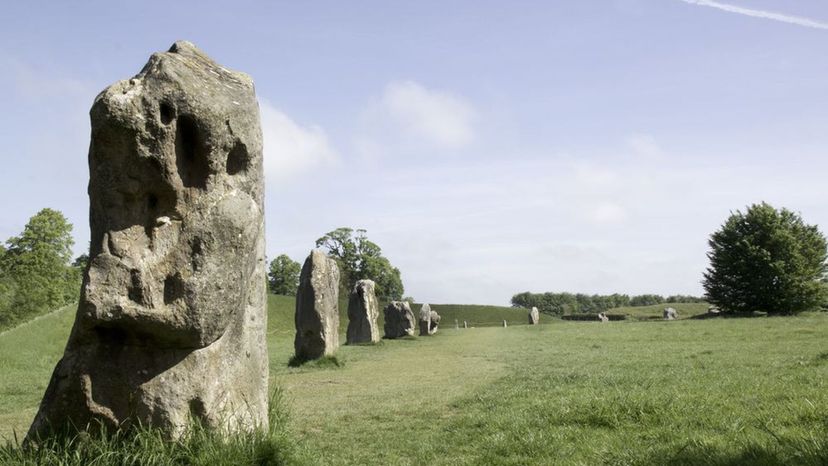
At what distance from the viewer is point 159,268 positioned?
630 centimetres

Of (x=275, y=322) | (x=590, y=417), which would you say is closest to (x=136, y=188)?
(x=590, y=417)

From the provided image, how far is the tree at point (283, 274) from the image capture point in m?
97.8

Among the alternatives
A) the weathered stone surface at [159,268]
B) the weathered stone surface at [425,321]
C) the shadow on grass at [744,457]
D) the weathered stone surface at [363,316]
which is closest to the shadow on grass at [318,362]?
the weathered stone surface at [363,316]

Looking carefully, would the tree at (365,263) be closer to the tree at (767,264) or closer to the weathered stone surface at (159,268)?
the tree at (767,264)

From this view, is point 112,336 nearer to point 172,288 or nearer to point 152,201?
point 172,288

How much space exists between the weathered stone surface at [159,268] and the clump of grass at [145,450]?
0.43ft

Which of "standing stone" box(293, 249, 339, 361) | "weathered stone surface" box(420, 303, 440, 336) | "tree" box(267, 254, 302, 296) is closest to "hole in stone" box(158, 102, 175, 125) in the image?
"standing stone" box(293, 249, 339, 361)

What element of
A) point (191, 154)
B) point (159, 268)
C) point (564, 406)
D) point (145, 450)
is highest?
point (191, 154)

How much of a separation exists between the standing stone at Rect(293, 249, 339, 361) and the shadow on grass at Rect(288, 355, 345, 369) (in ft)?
0.31

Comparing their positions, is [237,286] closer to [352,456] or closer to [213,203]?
[213,203]

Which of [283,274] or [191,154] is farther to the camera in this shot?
[283,274]

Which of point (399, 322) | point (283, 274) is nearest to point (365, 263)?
point (283, 274)

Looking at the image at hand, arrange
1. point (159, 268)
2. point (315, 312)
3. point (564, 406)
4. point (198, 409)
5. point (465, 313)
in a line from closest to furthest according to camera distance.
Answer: point (159, 268)
point (198, 409)
point (564, 406)
point (315, 312)
point (465, 313)

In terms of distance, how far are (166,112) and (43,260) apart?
51028mm
